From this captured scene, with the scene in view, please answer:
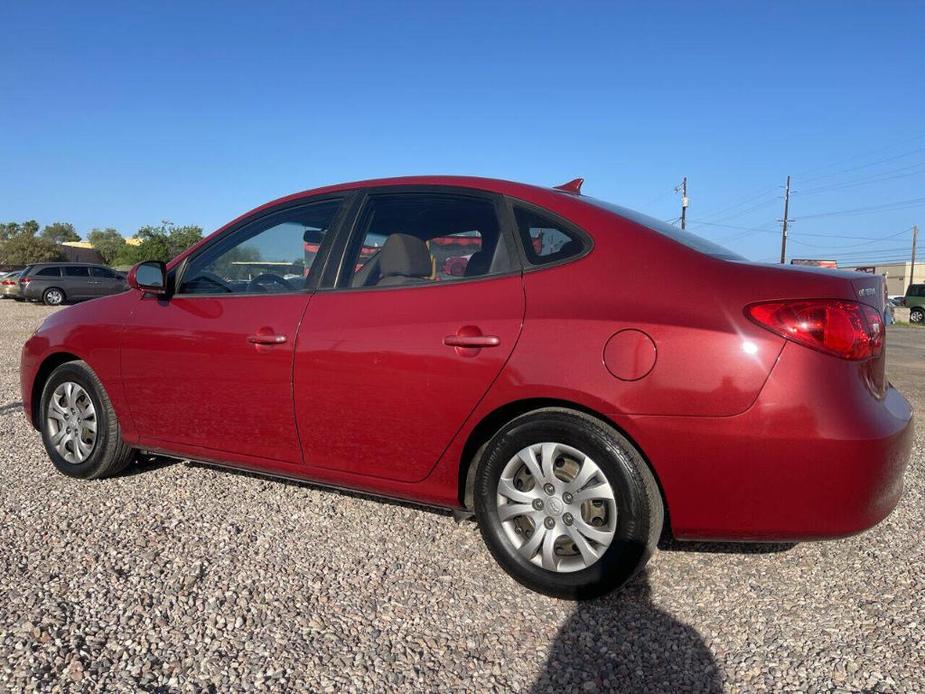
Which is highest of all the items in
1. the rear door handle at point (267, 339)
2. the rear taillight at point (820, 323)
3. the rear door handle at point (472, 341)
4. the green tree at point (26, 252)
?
the green tree at point (26, 252)

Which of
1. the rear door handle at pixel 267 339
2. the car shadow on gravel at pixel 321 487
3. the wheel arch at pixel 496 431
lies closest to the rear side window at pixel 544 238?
the wheel arch at pixel 496 431

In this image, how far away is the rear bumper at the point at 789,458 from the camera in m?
2.28

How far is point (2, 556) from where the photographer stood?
2.99 m

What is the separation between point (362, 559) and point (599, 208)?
180 cm

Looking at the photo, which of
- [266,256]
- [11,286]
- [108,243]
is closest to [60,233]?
[108,243]

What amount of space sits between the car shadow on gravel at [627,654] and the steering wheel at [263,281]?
2.06 meters

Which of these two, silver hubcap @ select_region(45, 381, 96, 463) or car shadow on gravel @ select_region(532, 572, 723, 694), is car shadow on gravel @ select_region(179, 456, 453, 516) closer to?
silver hubcap @ select_region(45, 381, 96, 463)

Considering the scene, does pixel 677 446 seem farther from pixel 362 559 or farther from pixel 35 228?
pixel 35 228

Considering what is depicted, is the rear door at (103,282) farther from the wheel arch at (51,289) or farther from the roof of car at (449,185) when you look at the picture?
the roof of car at (449,185)

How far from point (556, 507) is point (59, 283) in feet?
93.1

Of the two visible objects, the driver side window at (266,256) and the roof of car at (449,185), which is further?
the driver side window at (266,256)

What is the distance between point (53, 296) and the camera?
26234 mm

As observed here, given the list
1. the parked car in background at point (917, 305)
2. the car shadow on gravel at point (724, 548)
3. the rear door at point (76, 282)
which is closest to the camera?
the car shadow on gravel at point (724, 548)

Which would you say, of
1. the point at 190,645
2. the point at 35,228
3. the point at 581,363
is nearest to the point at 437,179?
the point at 581,363
